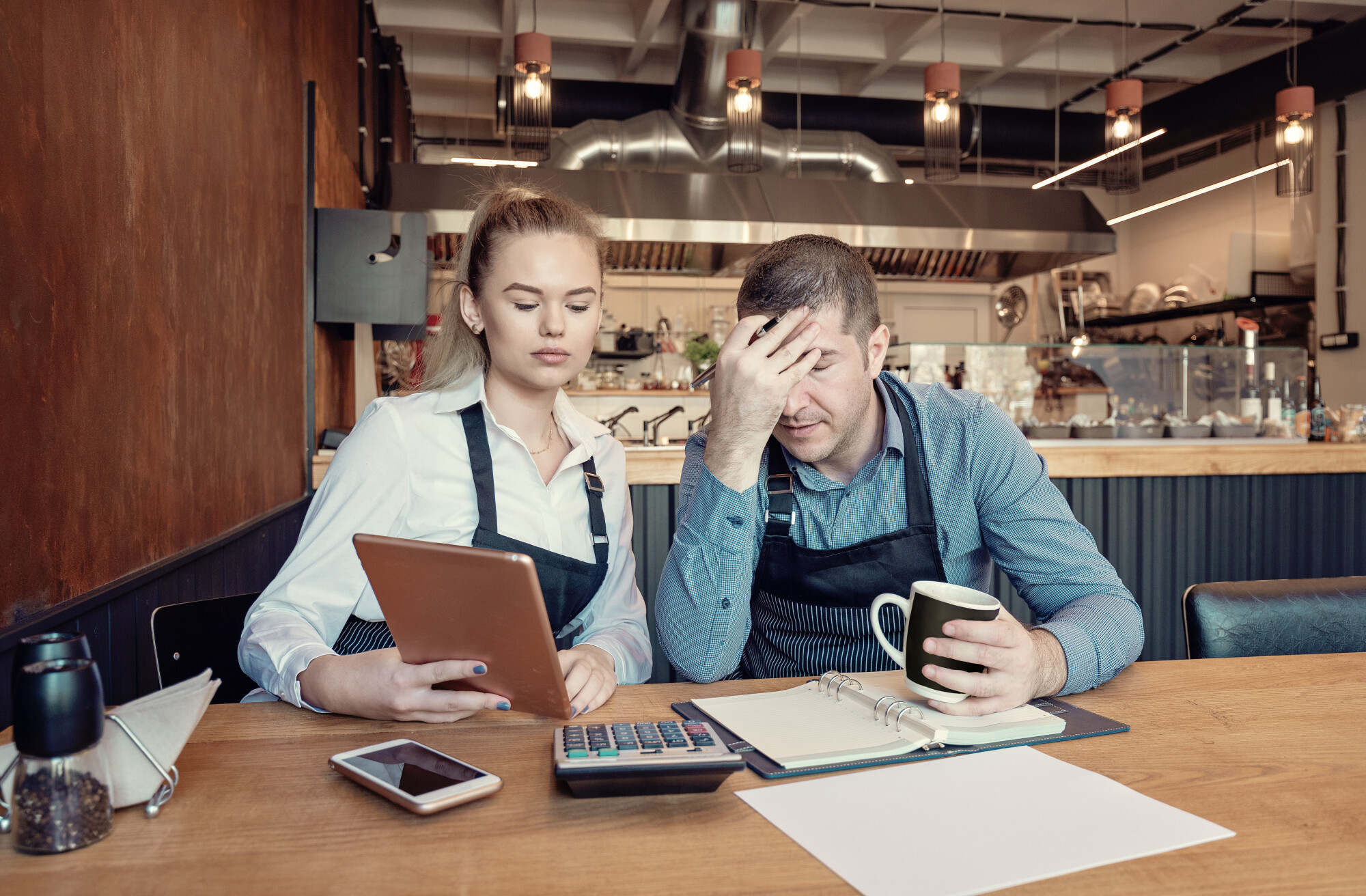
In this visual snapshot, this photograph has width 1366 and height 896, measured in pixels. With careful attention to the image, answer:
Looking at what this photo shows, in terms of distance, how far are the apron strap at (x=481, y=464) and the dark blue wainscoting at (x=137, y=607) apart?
0.50 meters

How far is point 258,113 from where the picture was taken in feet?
7.44

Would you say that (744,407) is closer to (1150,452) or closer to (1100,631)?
(1100,631)

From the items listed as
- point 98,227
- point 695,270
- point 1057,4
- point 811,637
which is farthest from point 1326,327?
point 98,227

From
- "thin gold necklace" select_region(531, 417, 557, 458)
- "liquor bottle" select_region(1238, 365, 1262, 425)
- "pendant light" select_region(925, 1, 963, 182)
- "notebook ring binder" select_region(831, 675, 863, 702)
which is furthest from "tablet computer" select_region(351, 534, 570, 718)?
"pendant light" select_region(925, 1, 963, 182)

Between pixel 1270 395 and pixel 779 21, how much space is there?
Result: 12.2 feet

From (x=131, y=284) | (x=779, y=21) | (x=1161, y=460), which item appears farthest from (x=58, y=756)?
(x=779, y=21)

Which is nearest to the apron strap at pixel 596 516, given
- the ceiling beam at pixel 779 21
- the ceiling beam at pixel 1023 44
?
the ceiling beam at pixel 779 21

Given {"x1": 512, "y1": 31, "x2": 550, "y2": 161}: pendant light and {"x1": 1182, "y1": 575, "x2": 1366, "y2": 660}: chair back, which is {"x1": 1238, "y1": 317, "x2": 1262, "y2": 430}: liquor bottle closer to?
{"x1": 1182, "y1": 575, "x2": 1366, "y2": 660}: chair back

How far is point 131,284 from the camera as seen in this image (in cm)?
135

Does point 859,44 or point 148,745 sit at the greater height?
point 859,44

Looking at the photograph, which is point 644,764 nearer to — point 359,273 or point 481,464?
point 481,464

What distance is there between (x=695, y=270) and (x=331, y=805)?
6.13m

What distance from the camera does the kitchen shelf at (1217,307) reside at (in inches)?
278

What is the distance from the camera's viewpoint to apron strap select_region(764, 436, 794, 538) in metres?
1.42
